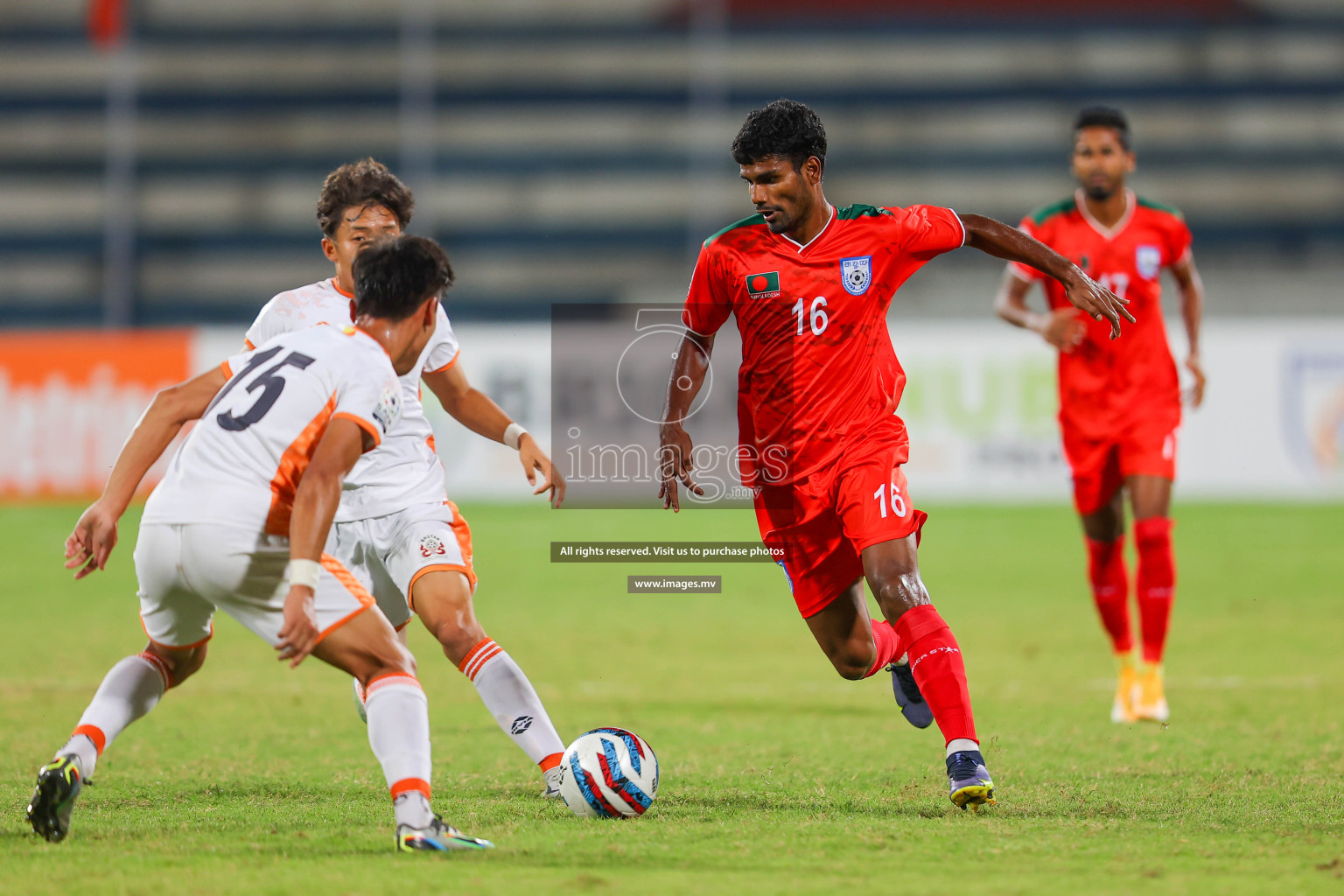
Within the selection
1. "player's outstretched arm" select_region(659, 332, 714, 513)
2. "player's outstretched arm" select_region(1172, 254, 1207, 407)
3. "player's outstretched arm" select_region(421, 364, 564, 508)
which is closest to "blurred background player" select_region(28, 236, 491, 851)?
"player's outstretched arm" select_region(421, 364, 564, 508)

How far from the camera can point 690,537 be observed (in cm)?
1493

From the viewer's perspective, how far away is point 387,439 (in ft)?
17.7

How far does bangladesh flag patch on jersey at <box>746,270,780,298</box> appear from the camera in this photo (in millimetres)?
5324

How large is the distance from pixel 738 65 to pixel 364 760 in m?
30.1

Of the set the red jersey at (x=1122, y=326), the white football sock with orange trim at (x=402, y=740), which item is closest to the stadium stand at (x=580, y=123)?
the red jersey at (x=1122, y=326)

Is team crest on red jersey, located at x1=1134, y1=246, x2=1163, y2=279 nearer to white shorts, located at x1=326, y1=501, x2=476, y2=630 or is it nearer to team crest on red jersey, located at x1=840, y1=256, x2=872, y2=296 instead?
team crest on red jersey, located at x1=840, y1=256, x2=872, y2=296

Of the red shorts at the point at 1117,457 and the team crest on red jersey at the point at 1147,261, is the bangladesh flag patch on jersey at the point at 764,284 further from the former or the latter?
the team crest on red jersey at the point at 1147,261

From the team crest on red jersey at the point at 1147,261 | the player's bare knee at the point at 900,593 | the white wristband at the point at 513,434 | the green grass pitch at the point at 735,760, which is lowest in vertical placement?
the green grass pitch at the point at 735,760

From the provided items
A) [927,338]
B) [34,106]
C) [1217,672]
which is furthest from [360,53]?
[1217,672]

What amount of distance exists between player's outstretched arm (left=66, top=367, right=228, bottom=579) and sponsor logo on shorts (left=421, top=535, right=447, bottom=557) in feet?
3.07

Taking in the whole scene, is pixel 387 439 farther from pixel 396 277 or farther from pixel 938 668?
pixel 938 668

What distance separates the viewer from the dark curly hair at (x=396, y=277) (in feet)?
13.8

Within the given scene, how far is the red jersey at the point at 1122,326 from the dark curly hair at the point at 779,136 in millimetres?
2531

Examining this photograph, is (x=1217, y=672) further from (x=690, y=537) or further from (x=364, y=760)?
(x=690, y=537)
